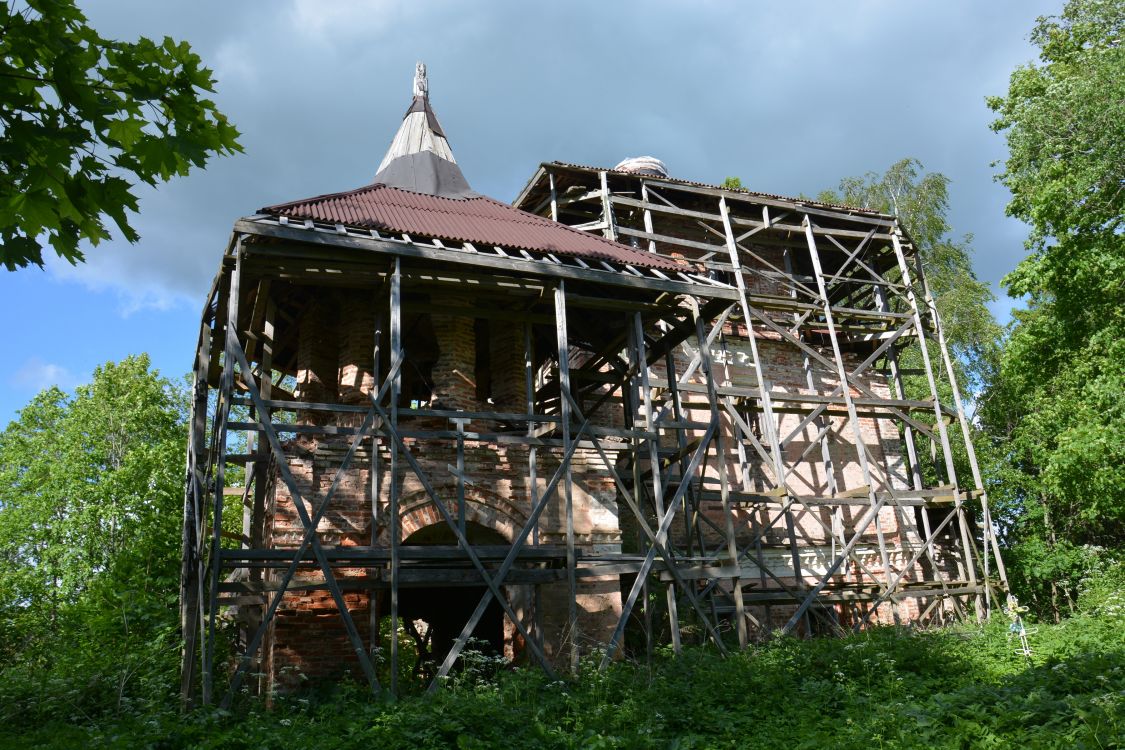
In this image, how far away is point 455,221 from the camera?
37.2 ft

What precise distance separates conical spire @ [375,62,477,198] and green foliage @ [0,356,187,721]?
807 centimetres

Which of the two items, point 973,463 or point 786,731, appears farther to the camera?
point 973,463

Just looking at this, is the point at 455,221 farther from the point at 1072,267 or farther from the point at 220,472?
the point at 1072,267

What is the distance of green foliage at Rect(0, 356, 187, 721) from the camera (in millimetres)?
11117

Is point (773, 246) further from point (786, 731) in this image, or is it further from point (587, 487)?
point (786, 731)

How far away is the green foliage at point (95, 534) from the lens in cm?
1112

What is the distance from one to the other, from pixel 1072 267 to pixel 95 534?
26114 millimetres

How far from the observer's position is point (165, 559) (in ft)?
54.6

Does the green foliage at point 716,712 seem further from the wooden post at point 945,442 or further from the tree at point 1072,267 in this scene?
the tree at point 1072,267

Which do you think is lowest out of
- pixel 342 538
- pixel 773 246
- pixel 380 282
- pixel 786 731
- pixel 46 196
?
pixel 786 731

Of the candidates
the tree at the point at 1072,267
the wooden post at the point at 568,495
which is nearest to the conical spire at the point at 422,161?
the wooden post at the point at 568,495

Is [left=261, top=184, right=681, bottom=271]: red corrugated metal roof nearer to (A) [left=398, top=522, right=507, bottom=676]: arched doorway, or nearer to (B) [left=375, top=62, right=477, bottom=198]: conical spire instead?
(B) [left=375, top=62, right=477, bottom=198]: conical spire

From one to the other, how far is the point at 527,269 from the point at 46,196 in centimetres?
652

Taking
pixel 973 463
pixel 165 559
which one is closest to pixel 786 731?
pixel 973 463
